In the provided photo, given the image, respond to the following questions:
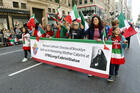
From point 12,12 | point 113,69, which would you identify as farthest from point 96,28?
point 12,12

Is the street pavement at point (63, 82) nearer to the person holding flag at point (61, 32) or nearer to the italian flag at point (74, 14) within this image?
the person holding flag at point (61, 32)

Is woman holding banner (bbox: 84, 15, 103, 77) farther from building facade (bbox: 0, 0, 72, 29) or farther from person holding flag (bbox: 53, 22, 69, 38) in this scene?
building facade (bbox: 0, 0, 72, 29)

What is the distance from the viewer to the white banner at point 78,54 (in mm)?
3264

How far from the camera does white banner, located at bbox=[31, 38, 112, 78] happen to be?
3.26 metres

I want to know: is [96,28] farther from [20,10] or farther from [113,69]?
[20,10]

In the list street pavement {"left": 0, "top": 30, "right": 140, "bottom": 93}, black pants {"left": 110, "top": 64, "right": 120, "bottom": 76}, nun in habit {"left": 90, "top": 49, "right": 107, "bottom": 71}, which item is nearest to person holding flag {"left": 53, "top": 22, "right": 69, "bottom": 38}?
street pavement {"left": 0, "top": 30, "right": 140, "bottom": 93}

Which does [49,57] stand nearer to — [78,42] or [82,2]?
[78,42]

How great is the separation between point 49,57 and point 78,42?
160 cm

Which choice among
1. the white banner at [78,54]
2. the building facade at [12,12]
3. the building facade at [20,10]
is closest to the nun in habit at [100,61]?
the white banner at [78,54]

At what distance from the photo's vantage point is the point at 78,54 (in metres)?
3.73

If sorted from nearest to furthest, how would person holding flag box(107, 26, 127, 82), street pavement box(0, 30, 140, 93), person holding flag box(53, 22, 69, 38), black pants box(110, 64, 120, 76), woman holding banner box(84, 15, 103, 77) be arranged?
street pavement box(0, 30, 140, 93)
person holding flag box(107, 26, 127, 82)
black pants box(110, 64, 120, 76)
woman holding banner box(84, 15, 103, 77)
person holding flag box(53, 22, 69, 38)

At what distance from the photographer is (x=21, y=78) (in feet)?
12.5

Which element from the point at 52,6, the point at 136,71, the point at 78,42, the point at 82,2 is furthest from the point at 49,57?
the point at 82,2

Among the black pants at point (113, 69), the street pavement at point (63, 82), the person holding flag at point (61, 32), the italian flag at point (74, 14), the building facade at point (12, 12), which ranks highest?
the building facade at point (12, 12)
